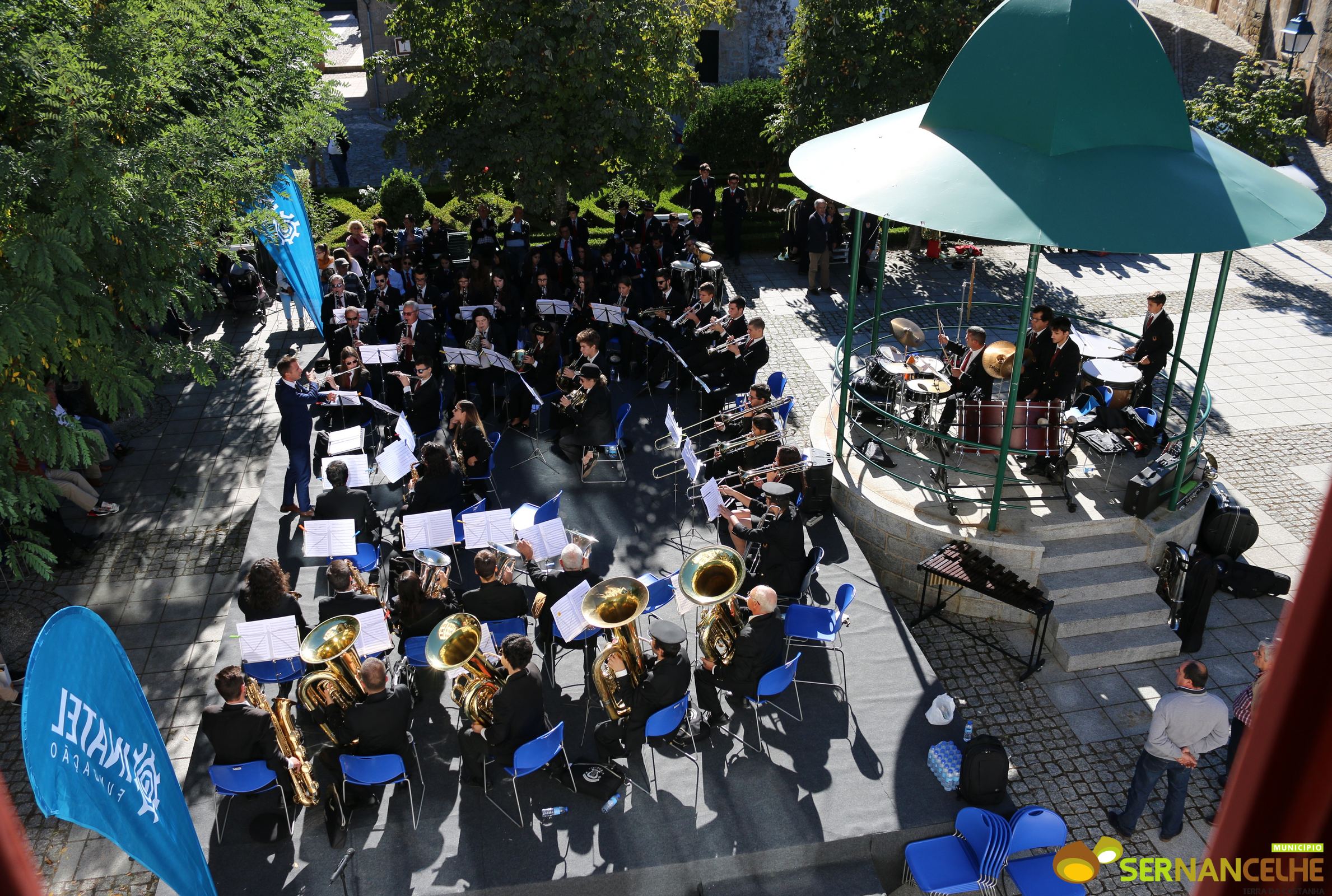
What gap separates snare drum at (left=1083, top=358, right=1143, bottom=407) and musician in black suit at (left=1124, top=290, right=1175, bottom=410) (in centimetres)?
22

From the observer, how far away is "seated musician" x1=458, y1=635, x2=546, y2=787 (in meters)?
7.82

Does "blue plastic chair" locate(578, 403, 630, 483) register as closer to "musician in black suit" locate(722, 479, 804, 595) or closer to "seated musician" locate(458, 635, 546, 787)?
"musician in black suit" locate(722, 479, 804, 595)

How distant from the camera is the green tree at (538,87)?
16.0m

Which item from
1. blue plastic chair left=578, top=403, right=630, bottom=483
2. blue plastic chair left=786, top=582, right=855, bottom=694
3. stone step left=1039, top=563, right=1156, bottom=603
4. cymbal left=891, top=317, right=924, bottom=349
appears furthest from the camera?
blue plastic chair left=578, top=403, right=630, bottom=483

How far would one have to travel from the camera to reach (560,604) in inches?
335

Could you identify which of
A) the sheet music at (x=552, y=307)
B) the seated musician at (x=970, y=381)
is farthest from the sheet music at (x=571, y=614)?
the sheet music at (x=552, y=307)

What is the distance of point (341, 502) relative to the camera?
10.4 metres

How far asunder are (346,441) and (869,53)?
507 inches

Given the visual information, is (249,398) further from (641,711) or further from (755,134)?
(755,134)

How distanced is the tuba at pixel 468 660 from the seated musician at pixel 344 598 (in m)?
0.82

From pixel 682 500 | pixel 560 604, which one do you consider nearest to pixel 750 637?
pixel 560 604

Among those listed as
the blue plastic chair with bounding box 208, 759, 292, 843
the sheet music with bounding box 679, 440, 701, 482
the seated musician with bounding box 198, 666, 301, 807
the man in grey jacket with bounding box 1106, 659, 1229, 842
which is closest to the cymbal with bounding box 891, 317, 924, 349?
the sheet music with bounding box 679, 440, 701, 482

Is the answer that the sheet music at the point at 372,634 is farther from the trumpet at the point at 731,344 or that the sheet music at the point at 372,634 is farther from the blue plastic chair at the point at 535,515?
the trumpet at the point at 731,344

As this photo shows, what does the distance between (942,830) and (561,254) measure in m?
11.4
